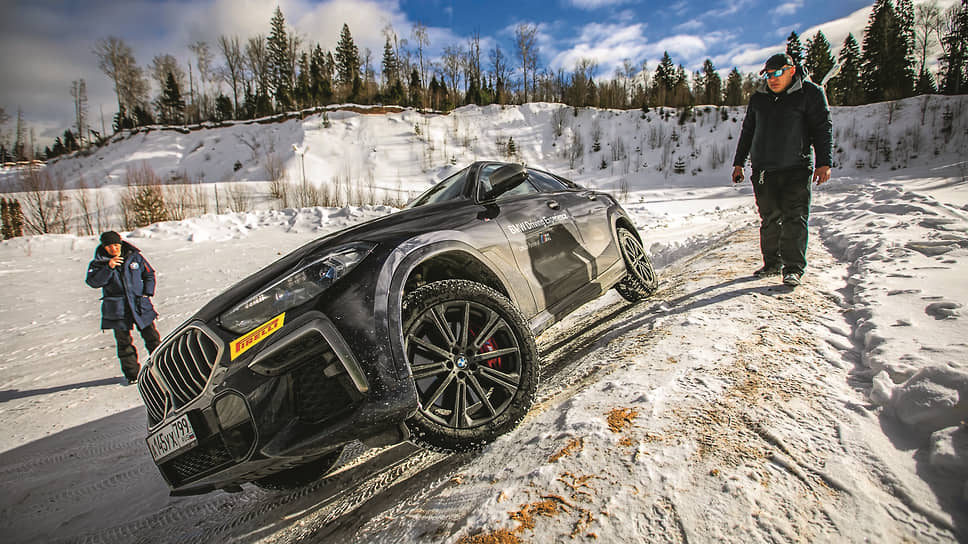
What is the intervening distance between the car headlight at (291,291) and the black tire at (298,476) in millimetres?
793

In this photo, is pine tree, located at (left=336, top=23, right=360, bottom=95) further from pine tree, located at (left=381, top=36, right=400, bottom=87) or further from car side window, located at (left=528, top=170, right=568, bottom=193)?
car side window, located at (left=528, top=170, right=568, bottom=193)

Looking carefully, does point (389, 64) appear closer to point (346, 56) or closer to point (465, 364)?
point (346, 56)

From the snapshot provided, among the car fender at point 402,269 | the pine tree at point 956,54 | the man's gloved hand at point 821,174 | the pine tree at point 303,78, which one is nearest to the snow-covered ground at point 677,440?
the car fender at point 402,269

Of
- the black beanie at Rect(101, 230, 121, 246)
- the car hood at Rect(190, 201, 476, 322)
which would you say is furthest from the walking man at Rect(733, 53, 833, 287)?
the black beanie at Rect(101, 230, 121, 246)

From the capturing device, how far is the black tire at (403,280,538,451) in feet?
5.57

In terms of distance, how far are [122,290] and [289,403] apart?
453 cm

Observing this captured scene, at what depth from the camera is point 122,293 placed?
455 cm

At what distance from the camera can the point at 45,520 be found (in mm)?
2211

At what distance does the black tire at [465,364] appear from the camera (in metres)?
1.70

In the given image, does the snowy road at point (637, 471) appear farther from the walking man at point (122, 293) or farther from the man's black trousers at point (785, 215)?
the walking man at point (122, 293)

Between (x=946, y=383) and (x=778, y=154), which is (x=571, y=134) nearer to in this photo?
(x=778, y=154)

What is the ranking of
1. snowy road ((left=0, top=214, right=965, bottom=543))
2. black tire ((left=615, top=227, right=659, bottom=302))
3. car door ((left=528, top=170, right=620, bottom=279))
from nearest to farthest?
1. snowy road ((left=0, top=214, right=965, bottom=543))
2. car door ((left=528, top=170, right=620, bottom=279))
3. black tire ((left=615, top=227, right=659, bottom=302))

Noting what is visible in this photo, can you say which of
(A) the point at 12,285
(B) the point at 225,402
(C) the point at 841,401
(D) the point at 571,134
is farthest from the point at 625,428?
(D) the point at 571,134

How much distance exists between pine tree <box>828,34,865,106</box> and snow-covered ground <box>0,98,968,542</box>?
40114 mm
